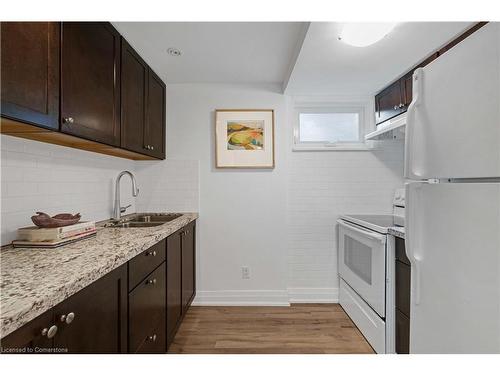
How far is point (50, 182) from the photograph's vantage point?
5.09 ft

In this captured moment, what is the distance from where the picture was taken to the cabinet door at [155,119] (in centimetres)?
226

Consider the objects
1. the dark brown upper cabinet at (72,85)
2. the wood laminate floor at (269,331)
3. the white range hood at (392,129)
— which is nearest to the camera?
the dark brown upper cabinet at (72,85)

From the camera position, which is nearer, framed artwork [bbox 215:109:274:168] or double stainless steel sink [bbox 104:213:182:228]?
double stainless steel sink [bbox 104:213:182:228]

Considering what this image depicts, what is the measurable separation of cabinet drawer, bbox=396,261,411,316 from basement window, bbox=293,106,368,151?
1.45 meters

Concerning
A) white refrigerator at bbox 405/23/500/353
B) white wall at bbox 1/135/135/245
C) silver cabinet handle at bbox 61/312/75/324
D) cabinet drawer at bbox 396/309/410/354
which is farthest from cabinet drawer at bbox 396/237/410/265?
white wall at bbox 1/135/135/245

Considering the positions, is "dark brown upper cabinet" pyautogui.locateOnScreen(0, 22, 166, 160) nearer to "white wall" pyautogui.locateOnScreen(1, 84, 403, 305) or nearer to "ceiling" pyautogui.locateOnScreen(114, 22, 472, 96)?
"ceiling" pyautogui.locateOnScreen(114, 22, 472, 96)

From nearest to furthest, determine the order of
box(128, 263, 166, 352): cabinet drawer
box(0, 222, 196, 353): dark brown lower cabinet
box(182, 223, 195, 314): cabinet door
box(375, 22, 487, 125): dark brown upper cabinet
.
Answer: box(0, 222, 196, 353): dark brown lower cabinet, box(128, 263, 166, 352): cabinet drawer, box(375, 22, 487, 125): dark brown upper cabinet, box(182, 223, 195, 314): cabinet door

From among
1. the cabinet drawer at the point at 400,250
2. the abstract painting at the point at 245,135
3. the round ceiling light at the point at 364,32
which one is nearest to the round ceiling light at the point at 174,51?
the abstract painting at the point at 245,135

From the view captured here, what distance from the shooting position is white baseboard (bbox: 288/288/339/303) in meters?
2.69

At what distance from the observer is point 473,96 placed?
36.2 inches

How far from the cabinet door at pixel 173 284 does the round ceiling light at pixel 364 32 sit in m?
1.75

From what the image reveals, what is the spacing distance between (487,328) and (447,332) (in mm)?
189

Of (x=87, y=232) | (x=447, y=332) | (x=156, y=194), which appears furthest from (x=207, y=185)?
(x=447, y=332)

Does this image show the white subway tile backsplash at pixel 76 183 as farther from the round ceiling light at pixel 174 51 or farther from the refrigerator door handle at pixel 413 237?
the refrigerator door handle at pixel 413 237
